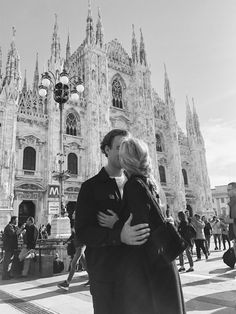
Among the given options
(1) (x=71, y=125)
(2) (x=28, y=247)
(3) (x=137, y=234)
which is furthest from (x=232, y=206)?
(1) (x=71, y=125)

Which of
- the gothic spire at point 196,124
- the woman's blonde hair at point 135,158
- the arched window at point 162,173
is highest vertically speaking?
the gothic spire at point 196,124

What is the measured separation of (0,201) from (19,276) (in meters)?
11.2

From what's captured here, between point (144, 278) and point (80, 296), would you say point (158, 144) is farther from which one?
point (144, 278)

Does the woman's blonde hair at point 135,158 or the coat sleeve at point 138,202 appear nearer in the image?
the coat sleeve at point 138,202

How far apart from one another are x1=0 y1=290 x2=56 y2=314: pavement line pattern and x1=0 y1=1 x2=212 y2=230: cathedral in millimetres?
4580

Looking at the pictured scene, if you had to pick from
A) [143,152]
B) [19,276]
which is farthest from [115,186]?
[19,276]

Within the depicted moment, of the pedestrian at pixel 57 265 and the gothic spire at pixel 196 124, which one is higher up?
the gothic spire at pixel 196 124

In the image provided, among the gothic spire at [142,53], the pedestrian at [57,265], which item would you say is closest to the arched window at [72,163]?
the gothic spire at [142,53]

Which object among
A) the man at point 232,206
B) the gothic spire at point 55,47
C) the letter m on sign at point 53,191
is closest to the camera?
the man at point 232,206

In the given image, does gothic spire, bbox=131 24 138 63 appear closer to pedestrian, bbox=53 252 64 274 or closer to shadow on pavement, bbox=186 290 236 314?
pedestrian, bbox=53 252 64 274

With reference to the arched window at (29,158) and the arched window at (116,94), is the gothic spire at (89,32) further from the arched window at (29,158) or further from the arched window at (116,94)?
the arched window at (29,158)

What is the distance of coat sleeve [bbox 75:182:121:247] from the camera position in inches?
65.1

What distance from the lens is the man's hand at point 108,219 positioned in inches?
68.9

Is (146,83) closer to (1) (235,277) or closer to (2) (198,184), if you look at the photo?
(2) (198,184)
